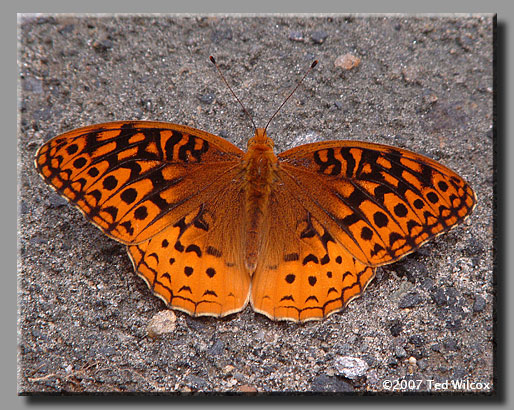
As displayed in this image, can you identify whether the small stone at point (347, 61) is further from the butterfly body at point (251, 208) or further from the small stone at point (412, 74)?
the butterfly body at point (251, 208)

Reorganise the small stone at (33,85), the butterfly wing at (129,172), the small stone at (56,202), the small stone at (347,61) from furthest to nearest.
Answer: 1. the small stone at (347,61)
2. the small stone at (33,85)
3. the small stone at (56,202)
4. the butterfly wing at (129,172)

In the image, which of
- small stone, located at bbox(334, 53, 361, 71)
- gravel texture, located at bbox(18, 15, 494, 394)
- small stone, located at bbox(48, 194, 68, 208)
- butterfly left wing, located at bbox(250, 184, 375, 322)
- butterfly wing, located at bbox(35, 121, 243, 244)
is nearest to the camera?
butterfly wing, located at bbox(35, 121, 243, 244)

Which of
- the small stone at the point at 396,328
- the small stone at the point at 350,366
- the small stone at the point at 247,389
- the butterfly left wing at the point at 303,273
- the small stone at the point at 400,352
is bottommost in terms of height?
the small stone at the point at 247,389

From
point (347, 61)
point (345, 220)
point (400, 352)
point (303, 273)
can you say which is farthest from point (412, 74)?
point (400, 352)

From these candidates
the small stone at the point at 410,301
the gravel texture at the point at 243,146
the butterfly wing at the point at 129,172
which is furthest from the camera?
the small stone at the point at 410,301

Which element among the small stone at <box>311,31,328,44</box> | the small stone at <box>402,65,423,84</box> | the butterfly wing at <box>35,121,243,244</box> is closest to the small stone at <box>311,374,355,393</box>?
the butterfly wing at <box>35,121,243,244</box>

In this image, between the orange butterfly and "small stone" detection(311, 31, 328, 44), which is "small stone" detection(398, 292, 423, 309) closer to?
the orange butterfly

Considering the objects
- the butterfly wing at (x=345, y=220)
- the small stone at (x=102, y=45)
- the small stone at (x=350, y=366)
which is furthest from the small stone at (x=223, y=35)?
the small stone at (x=350, y=366)

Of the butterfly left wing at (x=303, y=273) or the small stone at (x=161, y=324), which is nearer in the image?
the butterfly left wing at (x=303, y=273)
